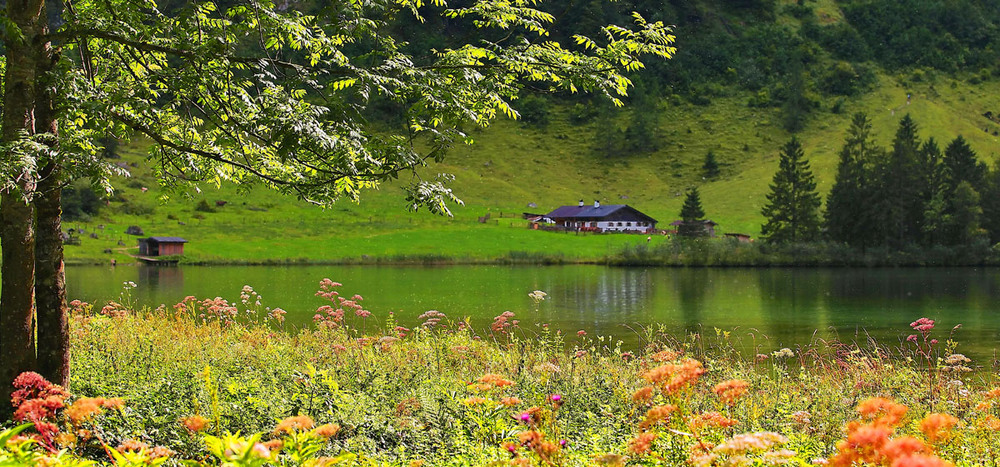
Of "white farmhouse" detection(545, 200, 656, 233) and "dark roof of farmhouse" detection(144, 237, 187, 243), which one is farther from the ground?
"white farmhouse" detection(545, 200, 656, 233)

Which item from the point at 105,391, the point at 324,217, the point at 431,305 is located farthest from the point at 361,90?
the point at 324,217

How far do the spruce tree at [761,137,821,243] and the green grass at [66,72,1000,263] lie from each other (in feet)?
42.4

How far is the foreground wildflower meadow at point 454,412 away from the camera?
4617 millimetres

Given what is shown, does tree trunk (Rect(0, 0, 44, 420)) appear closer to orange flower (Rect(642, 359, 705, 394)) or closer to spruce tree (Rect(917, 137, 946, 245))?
orange flower (Rect(642, 359, 705, 394))

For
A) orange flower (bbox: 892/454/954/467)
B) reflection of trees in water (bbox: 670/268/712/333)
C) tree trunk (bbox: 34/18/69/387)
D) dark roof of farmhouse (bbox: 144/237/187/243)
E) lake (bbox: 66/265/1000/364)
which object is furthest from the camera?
dark roof of farmhouse (bbox: 144/237/187/243)

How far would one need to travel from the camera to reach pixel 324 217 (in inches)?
3974

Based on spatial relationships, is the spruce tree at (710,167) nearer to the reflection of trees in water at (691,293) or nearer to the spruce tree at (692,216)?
the spruce tree at (692,216)

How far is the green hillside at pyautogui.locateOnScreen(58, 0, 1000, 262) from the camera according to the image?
8600 centimetres

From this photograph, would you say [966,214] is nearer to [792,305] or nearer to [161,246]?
[792,305]

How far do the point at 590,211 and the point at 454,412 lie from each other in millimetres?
109365

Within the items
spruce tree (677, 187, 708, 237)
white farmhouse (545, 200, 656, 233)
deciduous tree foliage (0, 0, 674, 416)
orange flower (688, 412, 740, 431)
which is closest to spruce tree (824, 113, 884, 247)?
spruce tree (677, 187, 708, 237)

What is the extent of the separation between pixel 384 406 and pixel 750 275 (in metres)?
61.6

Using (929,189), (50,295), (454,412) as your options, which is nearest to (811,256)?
(929,189)

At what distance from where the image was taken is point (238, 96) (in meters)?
9.00
